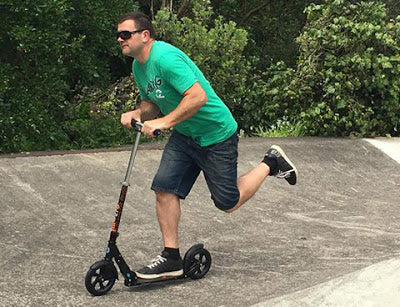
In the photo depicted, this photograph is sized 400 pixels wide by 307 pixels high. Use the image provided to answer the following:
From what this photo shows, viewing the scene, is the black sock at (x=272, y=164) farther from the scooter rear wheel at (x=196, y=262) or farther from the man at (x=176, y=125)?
the scooter rear wheel at (x=196, y=262)

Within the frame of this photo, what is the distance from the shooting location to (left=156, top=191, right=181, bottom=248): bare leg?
17.6ft

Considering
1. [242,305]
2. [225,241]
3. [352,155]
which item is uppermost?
[242,305]

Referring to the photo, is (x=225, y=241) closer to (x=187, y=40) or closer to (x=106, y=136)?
(x=106, y=136)

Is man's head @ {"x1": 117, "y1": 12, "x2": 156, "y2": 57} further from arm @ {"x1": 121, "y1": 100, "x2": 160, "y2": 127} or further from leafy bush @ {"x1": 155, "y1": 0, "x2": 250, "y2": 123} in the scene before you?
leafy bush @ {"x1": 155, "y1": 0, "x2": 250, "y2": 123}

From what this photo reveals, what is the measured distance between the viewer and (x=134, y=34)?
513cm

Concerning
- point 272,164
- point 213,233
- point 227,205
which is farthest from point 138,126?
point 213,233

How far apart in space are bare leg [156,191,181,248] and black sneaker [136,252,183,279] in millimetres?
128

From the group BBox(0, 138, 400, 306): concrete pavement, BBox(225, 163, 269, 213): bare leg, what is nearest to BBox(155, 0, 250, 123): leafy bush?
BBox(0, 138, 400, 306): concrete pavement

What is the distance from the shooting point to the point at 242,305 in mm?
5016

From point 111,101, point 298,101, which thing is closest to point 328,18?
point 298,101

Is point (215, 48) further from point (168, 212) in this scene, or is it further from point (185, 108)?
point (185, 108)

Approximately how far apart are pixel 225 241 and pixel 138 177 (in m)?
1.66

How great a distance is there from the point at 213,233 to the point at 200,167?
58.7 inches

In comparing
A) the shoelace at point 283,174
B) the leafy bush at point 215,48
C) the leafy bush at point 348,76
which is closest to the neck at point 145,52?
the shoelace at point 283,174
